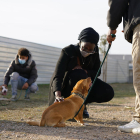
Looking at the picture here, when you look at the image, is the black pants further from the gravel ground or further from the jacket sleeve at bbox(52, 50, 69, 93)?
the gravel ground

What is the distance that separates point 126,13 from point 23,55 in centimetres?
380

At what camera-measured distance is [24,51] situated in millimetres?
6207

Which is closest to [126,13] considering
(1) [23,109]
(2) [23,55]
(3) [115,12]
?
(3) [115,12]

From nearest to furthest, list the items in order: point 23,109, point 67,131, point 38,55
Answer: point 67,131, point 23,109, point 38,55

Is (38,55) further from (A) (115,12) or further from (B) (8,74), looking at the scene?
(A) (115,12)

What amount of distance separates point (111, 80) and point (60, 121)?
17.2 metres

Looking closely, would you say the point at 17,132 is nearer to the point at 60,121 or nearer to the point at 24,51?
the point at 60,121

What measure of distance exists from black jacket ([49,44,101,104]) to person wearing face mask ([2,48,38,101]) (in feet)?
8.39

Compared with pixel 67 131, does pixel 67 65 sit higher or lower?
higher

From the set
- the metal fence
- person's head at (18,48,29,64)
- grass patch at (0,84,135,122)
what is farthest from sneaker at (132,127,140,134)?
the metal fence

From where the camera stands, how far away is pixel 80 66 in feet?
13.3

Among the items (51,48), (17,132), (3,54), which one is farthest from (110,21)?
(51,48)

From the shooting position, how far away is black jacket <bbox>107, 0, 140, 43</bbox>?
8.92ft

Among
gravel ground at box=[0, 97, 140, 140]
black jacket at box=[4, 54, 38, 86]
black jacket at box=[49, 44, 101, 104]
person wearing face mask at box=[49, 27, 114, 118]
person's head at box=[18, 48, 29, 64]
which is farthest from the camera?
black jacket at box=[4, 54, 38, 86]
